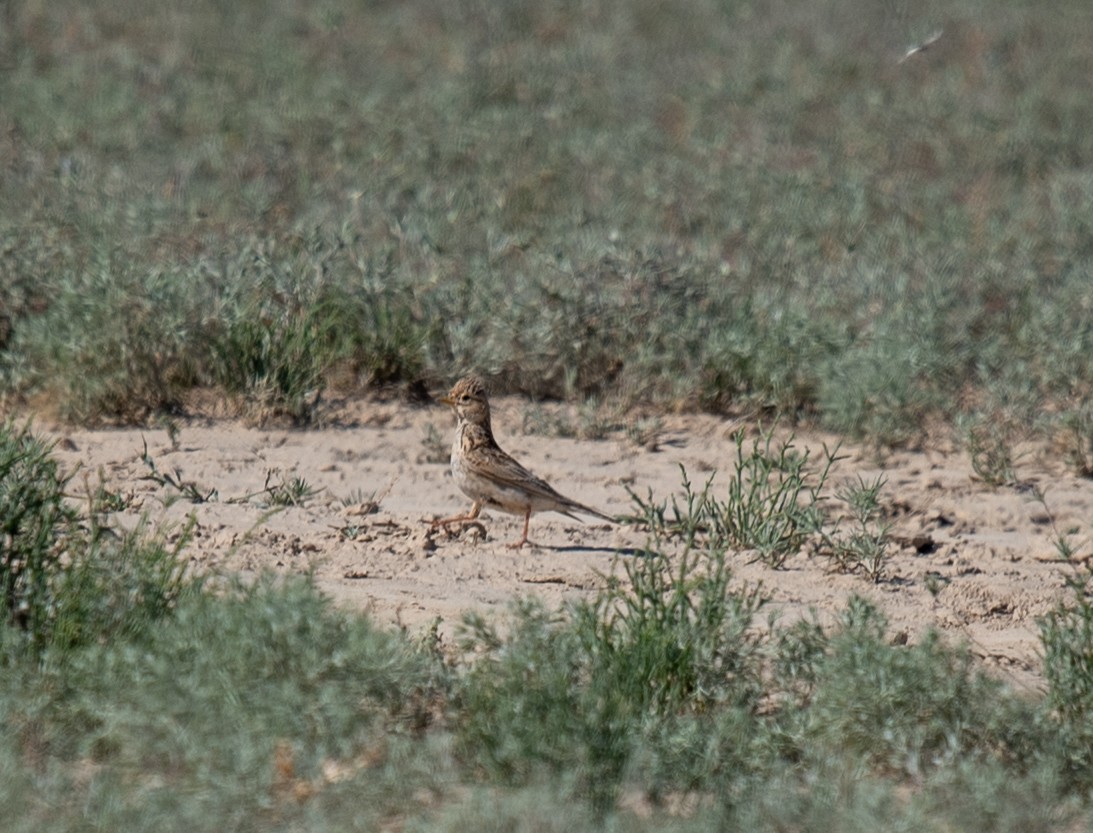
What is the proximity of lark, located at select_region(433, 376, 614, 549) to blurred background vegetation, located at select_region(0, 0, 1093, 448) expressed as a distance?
160 cm

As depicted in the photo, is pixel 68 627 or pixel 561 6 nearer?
pixel 68 627

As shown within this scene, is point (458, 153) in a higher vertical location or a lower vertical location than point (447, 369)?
higher

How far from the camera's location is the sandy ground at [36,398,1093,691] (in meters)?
6.75

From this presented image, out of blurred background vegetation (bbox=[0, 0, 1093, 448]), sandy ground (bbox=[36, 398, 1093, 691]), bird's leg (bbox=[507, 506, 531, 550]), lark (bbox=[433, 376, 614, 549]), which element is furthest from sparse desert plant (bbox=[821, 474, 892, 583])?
blurred background vegetation (bbox=[0, 0, 1093, 448])

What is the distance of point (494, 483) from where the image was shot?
734 cm

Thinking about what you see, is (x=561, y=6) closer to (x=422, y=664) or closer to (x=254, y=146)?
(x=254, y=146)

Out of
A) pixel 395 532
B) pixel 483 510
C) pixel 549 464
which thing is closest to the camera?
pixel 395 532

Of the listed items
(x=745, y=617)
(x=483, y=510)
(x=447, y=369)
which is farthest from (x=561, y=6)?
(x=745, y=617)

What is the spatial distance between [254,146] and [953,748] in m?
9.41

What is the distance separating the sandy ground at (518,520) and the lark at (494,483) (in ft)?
0.49

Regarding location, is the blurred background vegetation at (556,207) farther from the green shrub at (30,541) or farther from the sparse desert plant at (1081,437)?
the green shrub at (30,541)

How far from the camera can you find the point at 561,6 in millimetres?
19000

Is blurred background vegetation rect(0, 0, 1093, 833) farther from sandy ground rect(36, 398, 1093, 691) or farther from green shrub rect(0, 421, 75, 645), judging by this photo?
sandy ground rect(36, 398, 1093, 691)

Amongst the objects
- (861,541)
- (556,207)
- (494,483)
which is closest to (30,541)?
(494,483)
